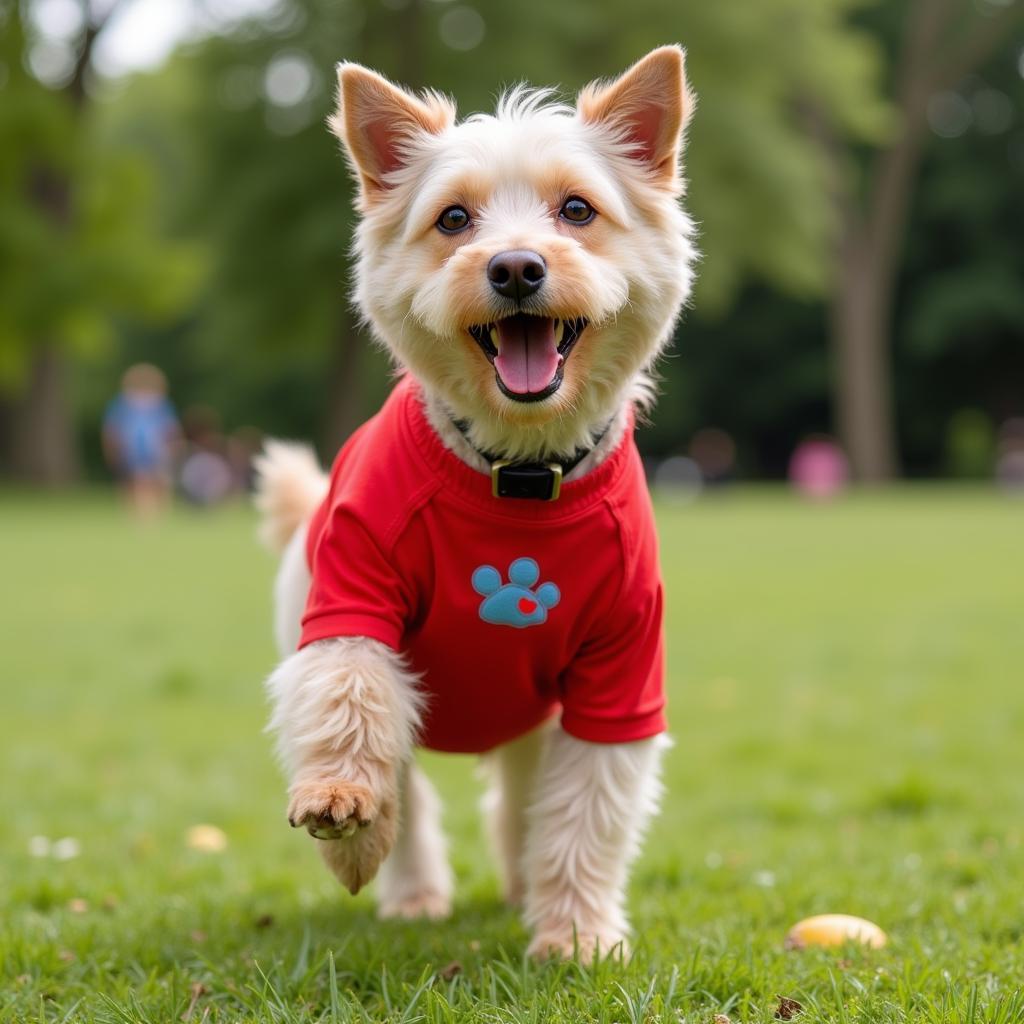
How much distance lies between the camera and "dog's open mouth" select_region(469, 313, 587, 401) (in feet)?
11.0

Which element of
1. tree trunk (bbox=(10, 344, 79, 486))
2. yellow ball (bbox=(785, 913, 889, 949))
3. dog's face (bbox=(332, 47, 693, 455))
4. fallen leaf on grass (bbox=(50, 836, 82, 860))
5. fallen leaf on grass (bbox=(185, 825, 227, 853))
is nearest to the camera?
dog's face (bbox=(332, 47, 693, 455))

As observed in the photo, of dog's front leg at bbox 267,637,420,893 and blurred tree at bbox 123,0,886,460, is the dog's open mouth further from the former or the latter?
blurred tree at bbox 123,0,886,460

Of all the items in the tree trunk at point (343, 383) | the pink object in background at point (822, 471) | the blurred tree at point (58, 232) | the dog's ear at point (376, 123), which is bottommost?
the pink object in background at point (822, 471)

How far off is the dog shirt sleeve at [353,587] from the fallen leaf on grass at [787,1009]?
4.13ft

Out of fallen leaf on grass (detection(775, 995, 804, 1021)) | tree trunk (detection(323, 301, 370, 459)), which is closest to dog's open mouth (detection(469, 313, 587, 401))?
fallen leaf on grass (detection(775, 995, 804, 1021))

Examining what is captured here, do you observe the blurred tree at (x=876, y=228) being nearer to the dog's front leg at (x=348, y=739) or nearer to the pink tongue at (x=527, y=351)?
the pink tongue at (x=527, y=351)

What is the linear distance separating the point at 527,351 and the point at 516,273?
244mm

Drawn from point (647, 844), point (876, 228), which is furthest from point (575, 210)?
point (876, 228)

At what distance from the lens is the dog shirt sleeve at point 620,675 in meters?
3.62

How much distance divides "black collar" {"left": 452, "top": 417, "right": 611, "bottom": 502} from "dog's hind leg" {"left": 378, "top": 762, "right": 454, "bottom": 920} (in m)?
1.22

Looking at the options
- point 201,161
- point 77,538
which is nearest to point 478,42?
point 201,161

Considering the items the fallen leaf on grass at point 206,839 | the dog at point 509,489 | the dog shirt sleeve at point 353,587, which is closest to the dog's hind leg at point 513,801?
the dog at point 509,489

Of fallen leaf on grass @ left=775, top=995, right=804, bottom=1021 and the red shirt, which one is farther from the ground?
the red shirt

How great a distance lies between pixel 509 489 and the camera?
3.49 metres
